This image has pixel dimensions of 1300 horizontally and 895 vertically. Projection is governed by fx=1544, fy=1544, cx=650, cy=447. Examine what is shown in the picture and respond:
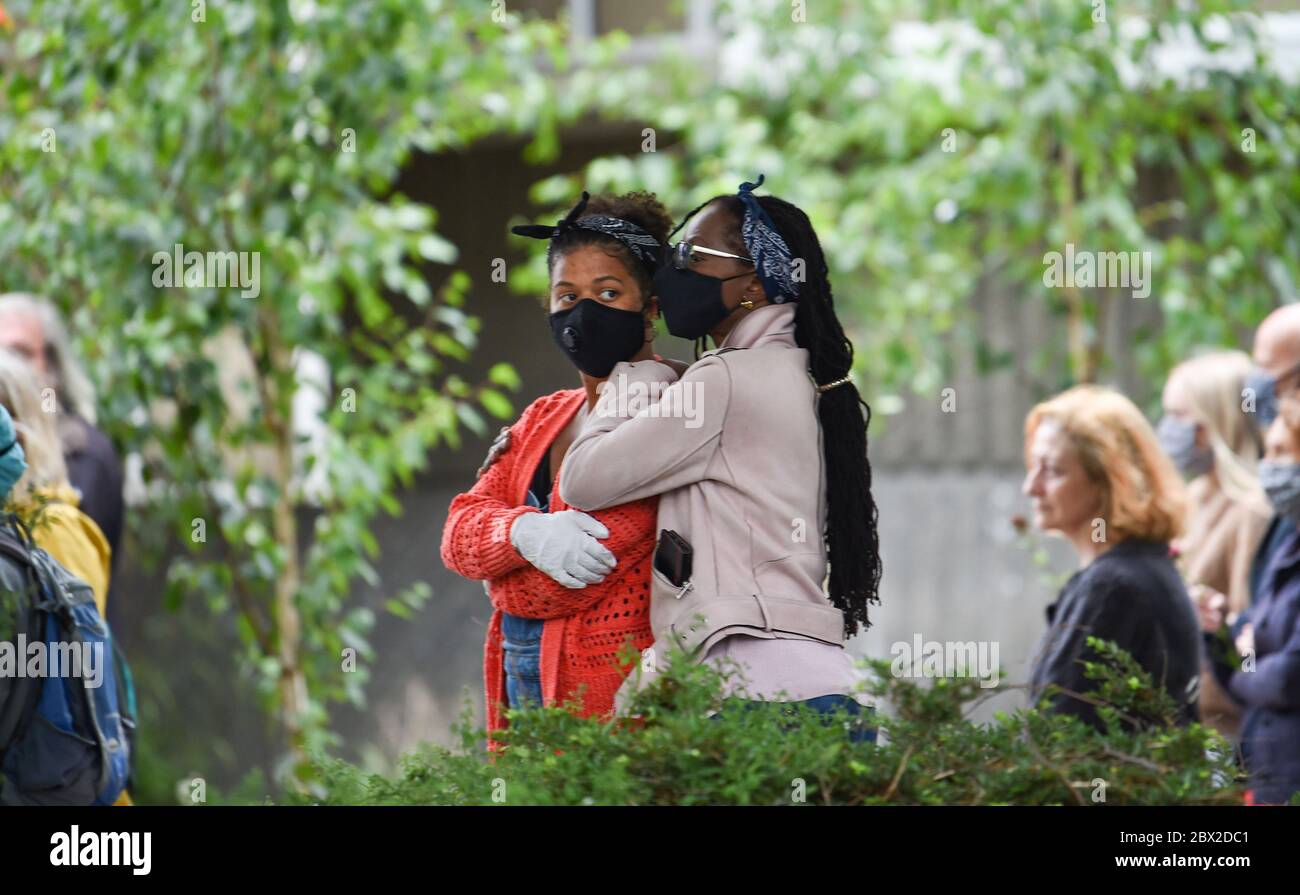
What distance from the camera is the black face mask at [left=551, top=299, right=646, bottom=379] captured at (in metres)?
2.36

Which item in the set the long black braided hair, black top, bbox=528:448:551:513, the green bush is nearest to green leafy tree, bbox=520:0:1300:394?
the long black braided hair

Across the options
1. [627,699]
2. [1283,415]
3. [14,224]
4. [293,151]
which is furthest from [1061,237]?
[627,699]

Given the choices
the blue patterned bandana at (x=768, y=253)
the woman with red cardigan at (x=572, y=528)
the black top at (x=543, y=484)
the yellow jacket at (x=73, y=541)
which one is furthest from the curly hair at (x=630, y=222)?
the yellow jacket at (x=73, y=541)

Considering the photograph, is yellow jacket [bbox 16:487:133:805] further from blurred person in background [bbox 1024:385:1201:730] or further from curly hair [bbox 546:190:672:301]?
blurred person in background [bbox 1024:385:1201:730]

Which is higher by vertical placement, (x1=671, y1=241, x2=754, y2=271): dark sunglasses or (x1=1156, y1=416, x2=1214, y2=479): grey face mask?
(x1=671, y1=241, x2=754, y2=271): dark sunglasses

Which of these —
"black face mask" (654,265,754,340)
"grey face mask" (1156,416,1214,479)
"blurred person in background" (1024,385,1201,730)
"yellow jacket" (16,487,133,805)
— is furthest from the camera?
"grey face mask" (1156,416,1214,479)

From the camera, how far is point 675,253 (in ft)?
7.70

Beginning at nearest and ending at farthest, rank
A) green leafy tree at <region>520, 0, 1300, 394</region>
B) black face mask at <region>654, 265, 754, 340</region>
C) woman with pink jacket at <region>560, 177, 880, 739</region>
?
woman with pink jacket at <region>560, 177, 880, 739</region>
black face mask at <region>654, 265, 754, 340</region>
green leafy tree at <region>520, 0, 1300, 394</region>

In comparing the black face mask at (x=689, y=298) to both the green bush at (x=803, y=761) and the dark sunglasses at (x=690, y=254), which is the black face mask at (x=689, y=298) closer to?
the dark sunglasses at (x=690, y=254)

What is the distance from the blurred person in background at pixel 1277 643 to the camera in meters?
3.40

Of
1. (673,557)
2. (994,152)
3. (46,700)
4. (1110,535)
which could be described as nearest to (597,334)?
(673,557)

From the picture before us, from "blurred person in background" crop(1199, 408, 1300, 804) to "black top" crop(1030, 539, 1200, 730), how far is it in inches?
6.3

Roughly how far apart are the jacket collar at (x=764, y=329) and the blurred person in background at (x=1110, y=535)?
4.28 ft

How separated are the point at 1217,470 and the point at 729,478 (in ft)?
8.03
